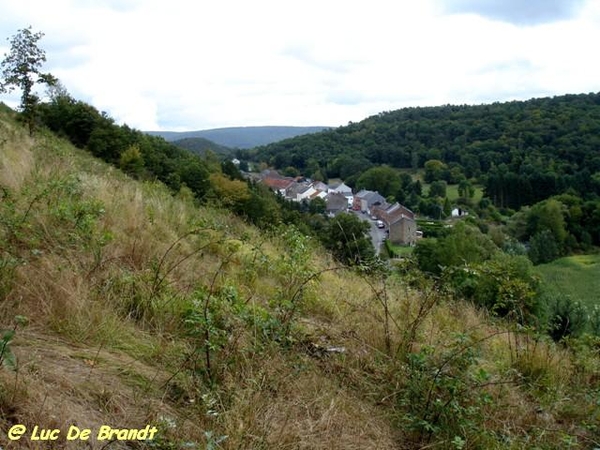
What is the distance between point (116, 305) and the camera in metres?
2.87

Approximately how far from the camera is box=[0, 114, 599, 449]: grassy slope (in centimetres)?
202

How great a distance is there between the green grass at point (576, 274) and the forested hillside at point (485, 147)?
61.3 feet

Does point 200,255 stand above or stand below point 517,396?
above

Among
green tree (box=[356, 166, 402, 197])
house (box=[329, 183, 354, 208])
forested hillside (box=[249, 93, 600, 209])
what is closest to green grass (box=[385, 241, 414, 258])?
house (box=[329, 183, 354, 208])

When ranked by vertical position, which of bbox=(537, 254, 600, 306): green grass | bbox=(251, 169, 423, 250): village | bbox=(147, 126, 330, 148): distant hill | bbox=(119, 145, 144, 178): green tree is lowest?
bbox=(537, 254, 600, 306): green grass

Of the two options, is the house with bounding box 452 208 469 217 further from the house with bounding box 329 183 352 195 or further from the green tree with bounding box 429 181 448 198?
the house with bounding box 329 183 352 195

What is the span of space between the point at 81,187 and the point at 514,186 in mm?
62325

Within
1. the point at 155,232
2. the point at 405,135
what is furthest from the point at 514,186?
the point at 155,232

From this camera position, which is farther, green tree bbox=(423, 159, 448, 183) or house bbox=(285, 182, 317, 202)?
green tree bbox=(423, 159, 448, 183)

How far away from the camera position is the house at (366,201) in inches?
2261

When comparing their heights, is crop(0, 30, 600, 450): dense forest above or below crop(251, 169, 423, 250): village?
above

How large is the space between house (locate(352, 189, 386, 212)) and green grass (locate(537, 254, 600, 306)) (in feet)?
74.4

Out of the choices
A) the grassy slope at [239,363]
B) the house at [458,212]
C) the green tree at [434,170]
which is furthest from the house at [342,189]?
the grassy slope at [239,363]

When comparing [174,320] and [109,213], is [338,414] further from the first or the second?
[109,213]
